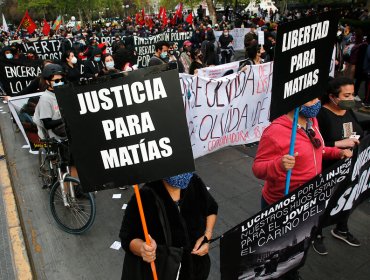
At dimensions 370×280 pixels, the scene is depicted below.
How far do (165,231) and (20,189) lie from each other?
4.48m

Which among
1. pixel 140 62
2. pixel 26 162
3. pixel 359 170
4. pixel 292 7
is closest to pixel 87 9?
pixel 292 7

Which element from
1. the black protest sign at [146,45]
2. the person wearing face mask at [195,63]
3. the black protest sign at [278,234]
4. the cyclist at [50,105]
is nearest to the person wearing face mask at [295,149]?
the black protest sign at [278,234]

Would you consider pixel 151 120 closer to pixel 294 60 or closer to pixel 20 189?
pixel 294 60

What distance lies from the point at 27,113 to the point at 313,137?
193 inches

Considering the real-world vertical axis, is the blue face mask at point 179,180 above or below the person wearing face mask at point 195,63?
above

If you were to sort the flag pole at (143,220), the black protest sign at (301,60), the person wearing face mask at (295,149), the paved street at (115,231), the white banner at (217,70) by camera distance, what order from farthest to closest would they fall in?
1. the white banner at (217,70)
2. the paved street at (115,231)
3. the person wearing face mask at (295,149)
4. the black protest sign at (301,60)
5. the flag pole at (143,220)

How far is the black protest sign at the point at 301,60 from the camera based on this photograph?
6.74 ft

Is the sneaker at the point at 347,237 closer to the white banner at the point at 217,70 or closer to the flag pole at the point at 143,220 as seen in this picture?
the flag pole at the point at 143,220

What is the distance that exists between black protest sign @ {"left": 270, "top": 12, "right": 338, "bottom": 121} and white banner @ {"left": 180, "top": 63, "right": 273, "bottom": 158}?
10.7 feet

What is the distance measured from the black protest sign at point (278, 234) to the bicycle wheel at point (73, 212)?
2.33 m

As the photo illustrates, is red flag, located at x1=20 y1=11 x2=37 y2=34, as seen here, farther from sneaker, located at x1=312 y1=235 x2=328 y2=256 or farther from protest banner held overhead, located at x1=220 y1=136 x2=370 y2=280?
protest banner held overhead, located at x1=220 y1=136 x2=370 y2=280

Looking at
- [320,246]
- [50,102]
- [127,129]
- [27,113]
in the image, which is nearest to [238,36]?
[27,113]

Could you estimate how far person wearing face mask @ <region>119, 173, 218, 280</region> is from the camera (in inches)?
83.7

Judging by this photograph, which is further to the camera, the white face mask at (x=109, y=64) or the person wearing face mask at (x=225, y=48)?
the person wearing face mask at (x=225, y=48)
